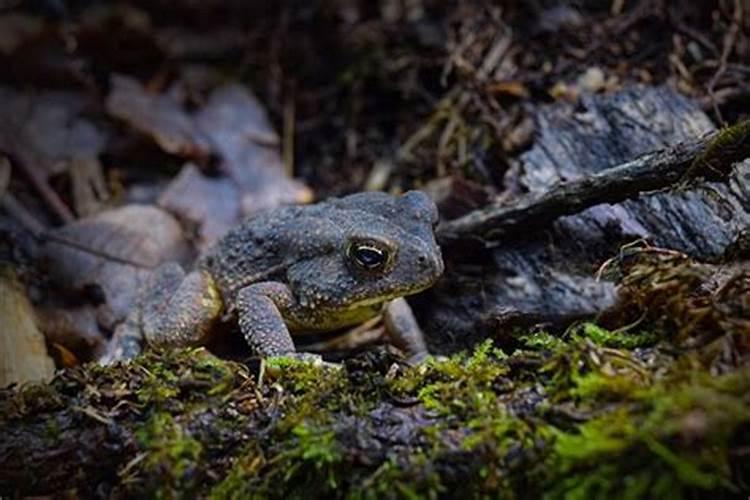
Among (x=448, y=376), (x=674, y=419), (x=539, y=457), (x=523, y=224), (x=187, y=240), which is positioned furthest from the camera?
(x=187, y=240)

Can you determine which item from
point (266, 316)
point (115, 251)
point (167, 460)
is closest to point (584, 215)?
point (266, 316)

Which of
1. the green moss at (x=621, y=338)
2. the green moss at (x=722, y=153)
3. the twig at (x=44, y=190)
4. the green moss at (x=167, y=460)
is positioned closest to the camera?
the green moss at (x=167, y=460)

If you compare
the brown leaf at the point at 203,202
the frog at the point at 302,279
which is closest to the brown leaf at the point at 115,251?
the brown leaf at the point at 203,202

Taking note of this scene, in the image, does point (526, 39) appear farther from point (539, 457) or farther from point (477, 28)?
point (539, 457)

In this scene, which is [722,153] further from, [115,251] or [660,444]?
[115,251]

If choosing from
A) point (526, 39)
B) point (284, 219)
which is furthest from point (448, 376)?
point (526, 39)

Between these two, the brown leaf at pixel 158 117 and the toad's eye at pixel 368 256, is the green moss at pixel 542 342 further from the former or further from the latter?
the brown leaf at pixel 158 117

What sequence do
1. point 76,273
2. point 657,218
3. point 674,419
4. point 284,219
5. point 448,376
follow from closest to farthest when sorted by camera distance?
point 674,419
point 448,376
point 657,218
point 284,219
point 76,273
